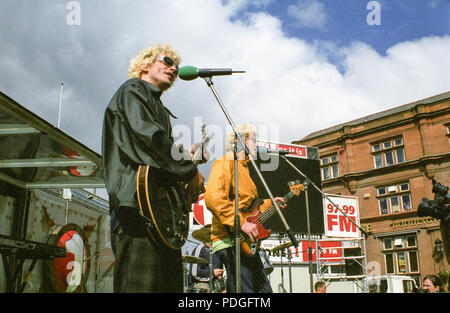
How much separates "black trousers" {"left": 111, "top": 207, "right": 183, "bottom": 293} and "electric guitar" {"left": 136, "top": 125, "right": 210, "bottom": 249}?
58 mm

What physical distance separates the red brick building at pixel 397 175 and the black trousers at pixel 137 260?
993 inches

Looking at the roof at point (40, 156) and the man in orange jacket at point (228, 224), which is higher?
the roof at point (40, 156)

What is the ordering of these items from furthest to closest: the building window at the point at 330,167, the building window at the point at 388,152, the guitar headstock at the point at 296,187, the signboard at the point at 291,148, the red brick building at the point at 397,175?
the building window at the point at 330,167 < the building window at the point at 388,152 < the red brick building at the point at 397,175 < the signboard at the point at 291,148 < the guitar headstock at the point at 296,187

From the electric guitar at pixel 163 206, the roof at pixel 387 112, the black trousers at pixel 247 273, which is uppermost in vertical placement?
the roof at pixel 387 112

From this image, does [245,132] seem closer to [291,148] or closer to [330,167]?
[291,148]

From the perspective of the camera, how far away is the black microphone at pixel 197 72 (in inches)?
128

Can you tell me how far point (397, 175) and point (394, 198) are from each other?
164cm

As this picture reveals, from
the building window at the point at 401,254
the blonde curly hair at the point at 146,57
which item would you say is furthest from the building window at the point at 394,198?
the blonde curly hair at the point at 146,57

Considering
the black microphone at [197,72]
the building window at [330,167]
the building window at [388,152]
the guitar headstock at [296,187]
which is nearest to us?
the black microphone at [197,72]

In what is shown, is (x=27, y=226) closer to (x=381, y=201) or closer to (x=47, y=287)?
(x=47, y=287)

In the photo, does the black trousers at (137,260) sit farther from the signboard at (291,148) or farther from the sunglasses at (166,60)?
the signboard at (291,148)

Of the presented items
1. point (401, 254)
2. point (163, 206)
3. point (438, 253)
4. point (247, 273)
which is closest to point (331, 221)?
point (247, 273)

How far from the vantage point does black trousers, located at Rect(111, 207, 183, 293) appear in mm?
1972

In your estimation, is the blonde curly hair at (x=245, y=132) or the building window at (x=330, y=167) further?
the building window at (x=330, y=167)
